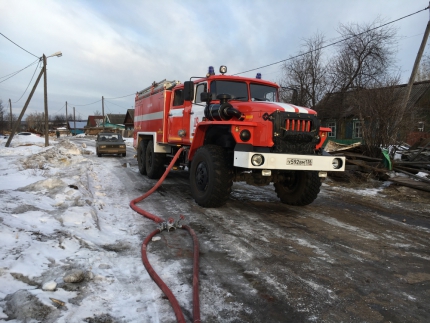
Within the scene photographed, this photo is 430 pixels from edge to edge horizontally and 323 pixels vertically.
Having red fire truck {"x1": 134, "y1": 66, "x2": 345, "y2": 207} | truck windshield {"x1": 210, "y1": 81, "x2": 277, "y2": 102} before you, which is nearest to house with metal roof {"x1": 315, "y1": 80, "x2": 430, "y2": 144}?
truck windshield {"x1": 210, "y1": 81, "x2": 277, "y2": 102}

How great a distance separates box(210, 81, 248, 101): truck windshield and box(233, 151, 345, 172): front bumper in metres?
1.99

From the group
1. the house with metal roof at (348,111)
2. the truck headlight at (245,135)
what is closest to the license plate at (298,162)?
the truck headlight at (245,135)

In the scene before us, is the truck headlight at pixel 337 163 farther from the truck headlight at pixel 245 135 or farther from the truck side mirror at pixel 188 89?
the truck side mirror at pixel 188 89

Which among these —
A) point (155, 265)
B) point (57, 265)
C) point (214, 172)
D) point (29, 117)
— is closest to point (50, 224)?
point (57, 265)

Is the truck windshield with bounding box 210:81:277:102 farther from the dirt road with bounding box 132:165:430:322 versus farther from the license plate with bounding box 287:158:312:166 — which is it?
the dirt road with bounding box 132:165:430:322

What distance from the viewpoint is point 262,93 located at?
24.1 ft

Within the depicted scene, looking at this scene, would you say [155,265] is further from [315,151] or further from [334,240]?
[315,151]

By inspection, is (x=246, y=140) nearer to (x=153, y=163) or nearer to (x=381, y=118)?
(x=153, y=163)

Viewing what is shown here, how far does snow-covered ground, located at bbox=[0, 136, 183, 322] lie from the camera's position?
2537 mm

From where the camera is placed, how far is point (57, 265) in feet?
10.6

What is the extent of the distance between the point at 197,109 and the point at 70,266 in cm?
459

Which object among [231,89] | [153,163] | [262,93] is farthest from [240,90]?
[153,163]

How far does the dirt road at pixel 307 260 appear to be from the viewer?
9.19 ft

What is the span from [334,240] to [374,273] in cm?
107
